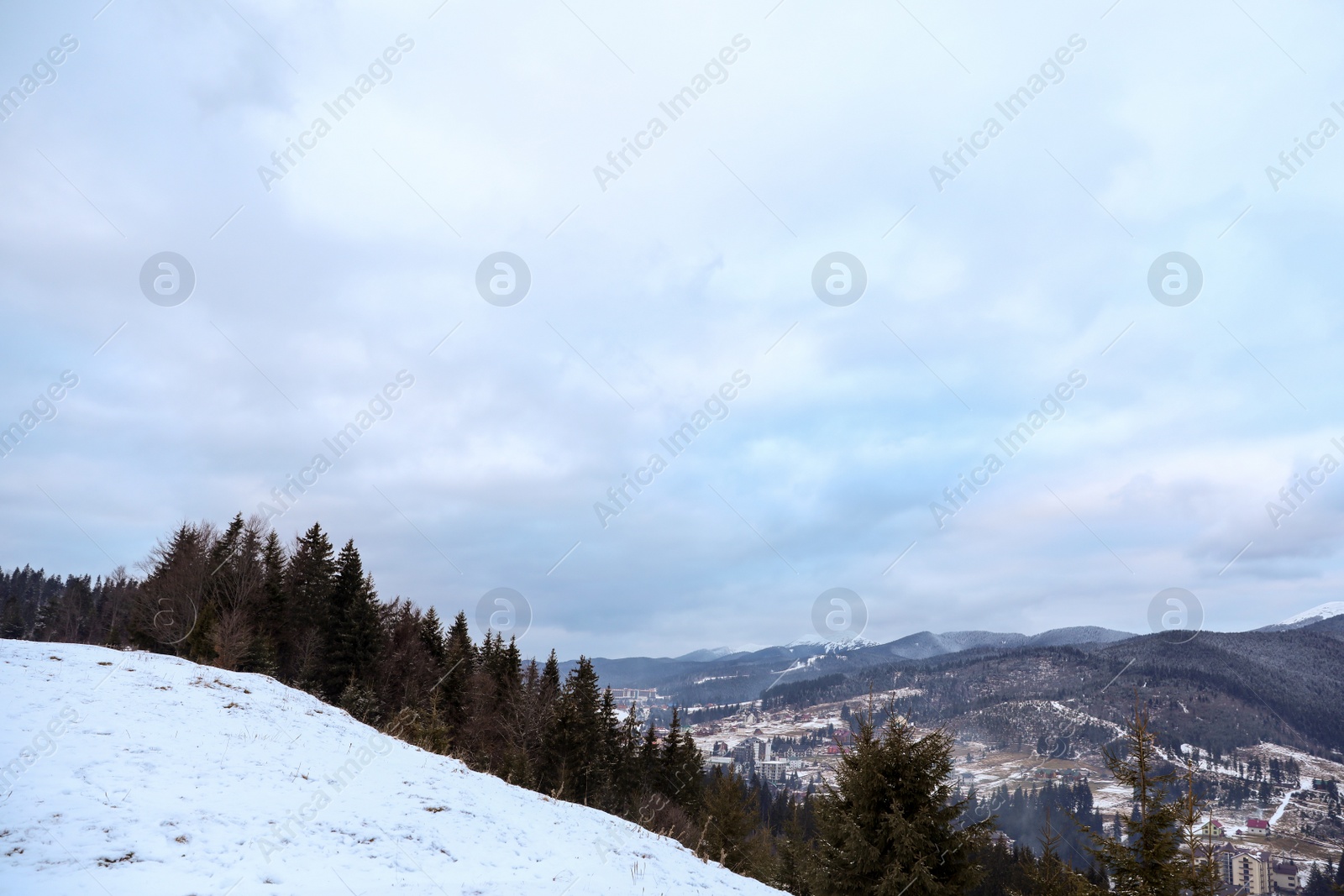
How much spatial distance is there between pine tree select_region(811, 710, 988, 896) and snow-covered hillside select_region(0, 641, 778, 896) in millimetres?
2801

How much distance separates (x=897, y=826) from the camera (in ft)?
49.2

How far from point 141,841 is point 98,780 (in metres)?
2.52

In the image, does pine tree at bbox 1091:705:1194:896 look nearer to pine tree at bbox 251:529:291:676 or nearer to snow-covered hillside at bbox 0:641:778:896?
snow-covered hillside at bbox 0:641:778:896

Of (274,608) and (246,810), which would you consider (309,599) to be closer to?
(274,608)

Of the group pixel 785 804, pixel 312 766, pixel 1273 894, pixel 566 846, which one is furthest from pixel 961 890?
pixel 1273 894

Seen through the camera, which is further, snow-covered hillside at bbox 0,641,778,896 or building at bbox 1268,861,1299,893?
building at bbox 1268,861,1299,893

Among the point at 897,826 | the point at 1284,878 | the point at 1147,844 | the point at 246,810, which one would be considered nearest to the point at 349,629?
the point at 246,810

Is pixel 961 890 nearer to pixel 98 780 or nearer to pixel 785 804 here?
A: pixel 98 780

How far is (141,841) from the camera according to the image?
28.1ft

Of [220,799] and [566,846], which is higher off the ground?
[220,799]

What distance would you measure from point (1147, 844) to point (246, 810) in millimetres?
18718

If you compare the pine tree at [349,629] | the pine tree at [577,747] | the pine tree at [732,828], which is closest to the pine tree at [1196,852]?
the pine tree at [732,828]

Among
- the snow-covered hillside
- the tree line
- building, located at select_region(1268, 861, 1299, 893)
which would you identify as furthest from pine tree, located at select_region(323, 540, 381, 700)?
building, located at select_region(1268, 861, 1299, 893)

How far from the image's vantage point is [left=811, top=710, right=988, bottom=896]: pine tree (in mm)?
14930
